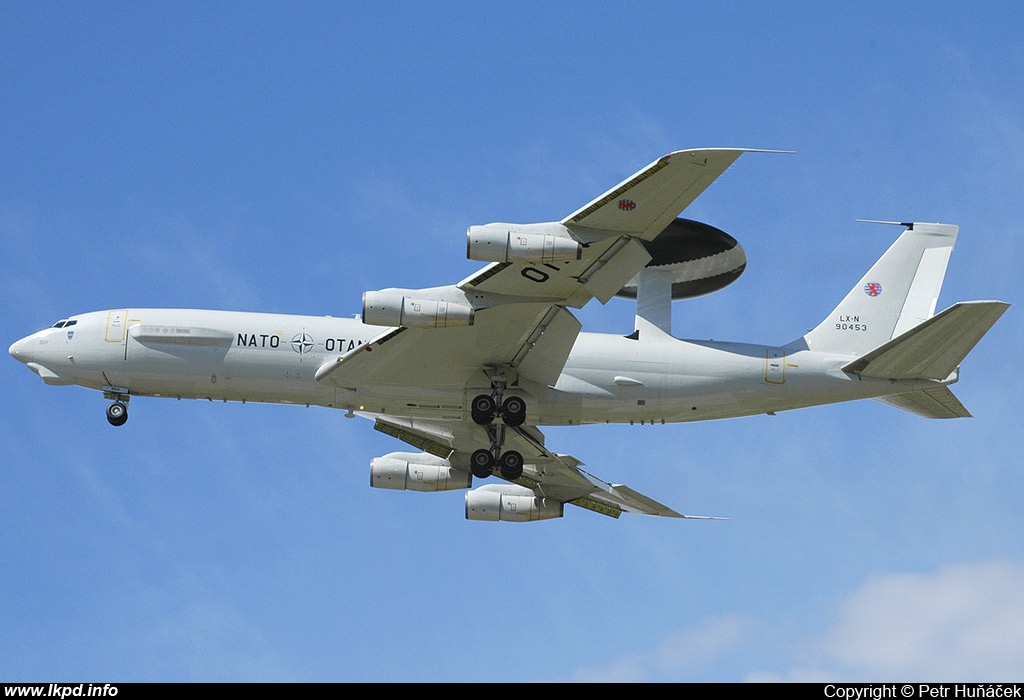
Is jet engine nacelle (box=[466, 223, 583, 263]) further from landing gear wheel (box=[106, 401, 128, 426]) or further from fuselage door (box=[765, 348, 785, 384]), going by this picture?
landing gear wheel (box=[106, 401, 128, 426])

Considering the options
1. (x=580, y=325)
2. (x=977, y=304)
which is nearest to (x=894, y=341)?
(x=977, y=304)

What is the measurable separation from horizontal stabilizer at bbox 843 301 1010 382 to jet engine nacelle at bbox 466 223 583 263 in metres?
10.7

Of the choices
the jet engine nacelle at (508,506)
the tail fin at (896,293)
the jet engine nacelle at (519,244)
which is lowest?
the jet engine nacelle at (508,506)

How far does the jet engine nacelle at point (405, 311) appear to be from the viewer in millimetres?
34500

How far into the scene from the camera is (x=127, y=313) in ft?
131

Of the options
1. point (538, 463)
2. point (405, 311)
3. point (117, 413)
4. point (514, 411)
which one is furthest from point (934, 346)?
point (117, 413)

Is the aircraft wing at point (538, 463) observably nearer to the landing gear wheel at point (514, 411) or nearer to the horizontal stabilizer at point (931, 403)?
the landing gear wheel at point (514, 411)

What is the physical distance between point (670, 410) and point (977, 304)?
9.54 m

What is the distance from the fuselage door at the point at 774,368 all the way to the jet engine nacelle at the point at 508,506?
11.0 metres

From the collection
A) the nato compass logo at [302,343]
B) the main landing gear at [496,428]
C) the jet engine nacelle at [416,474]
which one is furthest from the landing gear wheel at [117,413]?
the main landing gear at [496,428]

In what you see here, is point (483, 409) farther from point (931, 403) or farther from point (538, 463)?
point (931, 403)

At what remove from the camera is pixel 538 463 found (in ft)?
144

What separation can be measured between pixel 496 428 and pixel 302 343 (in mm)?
6411
